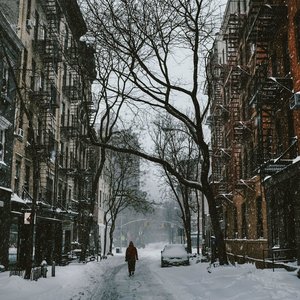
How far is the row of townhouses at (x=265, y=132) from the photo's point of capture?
17.4m

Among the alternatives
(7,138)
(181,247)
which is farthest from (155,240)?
(7,138)

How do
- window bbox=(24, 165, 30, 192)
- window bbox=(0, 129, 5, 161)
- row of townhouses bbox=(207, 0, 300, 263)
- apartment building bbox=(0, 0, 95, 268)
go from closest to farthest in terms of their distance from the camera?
row of townhouses bbox=(207, 0, 300, 263)
window bbox=(0, 129, 5, 161)
apartment building bbox=(0, 0, 95, 268)
window bbox=(24, 165, 30, 192)

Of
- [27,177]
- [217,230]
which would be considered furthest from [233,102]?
[27,177]

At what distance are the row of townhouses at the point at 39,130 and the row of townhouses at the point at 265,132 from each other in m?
7.77

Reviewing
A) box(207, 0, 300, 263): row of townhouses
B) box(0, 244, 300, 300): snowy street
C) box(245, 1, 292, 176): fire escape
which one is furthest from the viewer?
box(245, 1, 292, 176): fire escape

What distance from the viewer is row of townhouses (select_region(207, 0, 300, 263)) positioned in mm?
17406

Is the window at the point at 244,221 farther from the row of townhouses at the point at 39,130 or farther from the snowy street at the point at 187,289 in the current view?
the snowy street at the point at 187,289

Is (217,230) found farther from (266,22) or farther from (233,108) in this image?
(233,108)

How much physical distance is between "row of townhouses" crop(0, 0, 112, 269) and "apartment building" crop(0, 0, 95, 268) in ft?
0.18

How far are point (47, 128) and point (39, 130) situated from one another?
1023cm

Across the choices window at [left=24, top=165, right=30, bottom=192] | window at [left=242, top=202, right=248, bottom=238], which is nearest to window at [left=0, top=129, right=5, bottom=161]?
window at [left=24, top=165, right=30, bottom=192]

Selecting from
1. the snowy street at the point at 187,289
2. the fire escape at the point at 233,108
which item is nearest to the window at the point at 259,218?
the fire escape at the point at 233,108

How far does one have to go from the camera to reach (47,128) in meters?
29.1

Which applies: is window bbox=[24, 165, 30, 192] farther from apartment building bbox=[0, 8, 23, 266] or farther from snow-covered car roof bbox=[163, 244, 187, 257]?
snow-covered car roof bbox=[163, 244, 187, 257]
